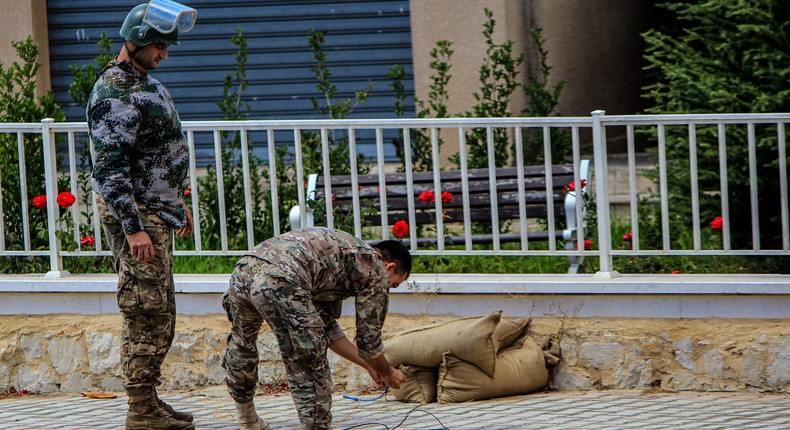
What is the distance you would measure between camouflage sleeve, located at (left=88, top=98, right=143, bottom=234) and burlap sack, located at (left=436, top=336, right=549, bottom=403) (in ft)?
6.64

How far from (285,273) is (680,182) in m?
4.21

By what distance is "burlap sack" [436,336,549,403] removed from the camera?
245 inches

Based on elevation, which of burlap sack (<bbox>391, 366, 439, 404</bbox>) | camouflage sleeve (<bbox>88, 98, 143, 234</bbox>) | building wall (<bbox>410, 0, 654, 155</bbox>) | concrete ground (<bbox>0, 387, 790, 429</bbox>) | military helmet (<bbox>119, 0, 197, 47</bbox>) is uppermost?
building wall (<bbox>410, 0, 654, 155</bbox>)

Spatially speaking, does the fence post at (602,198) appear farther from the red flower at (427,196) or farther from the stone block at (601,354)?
the red flower at (427,196)

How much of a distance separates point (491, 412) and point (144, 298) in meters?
1.89

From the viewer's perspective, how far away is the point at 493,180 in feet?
22.2

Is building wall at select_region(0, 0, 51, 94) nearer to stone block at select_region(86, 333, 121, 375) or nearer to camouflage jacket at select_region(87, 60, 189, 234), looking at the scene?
stone block at select_region(86, 333, 121, 375)

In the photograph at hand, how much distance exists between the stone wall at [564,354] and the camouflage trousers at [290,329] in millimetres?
1689

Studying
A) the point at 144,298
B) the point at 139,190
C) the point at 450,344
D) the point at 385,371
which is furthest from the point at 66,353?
the point at 385,371

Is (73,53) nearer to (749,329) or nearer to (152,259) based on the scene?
(152,259)

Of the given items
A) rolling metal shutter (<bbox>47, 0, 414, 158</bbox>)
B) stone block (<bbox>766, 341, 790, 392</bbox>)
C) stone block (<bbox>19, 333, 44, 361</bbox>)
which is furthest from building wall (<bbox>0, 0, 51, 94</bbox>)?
stone block (<bbox>766, 341, 790, 392</bbox>)

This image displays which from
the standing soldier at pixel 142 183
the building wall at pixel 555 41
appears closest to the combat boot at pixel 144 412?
the standing soldier at pixel 142 183

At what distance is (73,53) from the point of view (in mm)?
11141

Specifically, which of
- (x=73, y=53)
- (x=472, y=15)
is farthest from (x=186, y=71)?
(x=472, y=15)
